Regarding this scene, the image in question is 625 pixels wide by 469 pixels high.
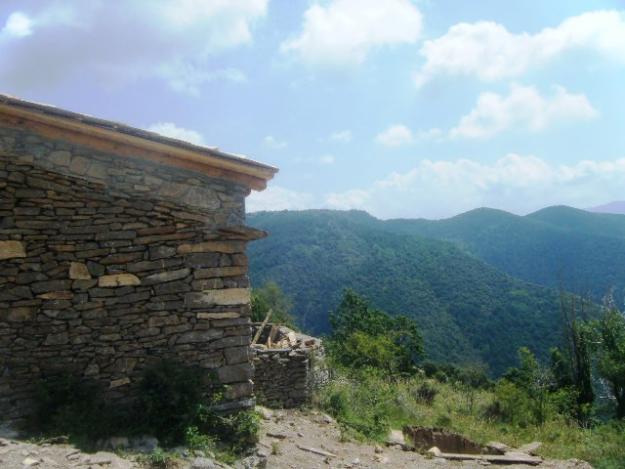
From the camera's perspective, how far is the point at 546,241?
324 ft

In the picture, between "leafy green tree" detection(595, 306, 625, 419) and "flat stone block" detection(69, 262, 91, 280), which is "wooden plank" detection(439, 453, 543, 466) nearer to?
"flat stone block" detection(69, 262, 91, 280)

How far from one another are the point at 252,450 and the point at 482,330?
173ft

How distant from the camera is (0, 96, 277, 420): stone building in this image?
5.16 metres

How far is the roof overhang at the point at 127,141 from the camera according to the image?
5.11m

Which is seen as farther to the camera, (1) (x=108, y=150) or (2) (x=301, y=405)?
(2) (x=301, y=405)

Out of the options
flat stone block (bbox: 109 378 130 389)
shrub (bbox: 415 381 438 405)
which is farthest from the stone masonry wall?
shrub (bbox: 415 381 438 405)

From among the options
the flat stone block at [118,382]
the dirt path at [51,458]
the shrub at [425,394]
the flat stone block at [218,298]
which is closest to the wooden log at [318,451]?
the flat stone block at [218,298]

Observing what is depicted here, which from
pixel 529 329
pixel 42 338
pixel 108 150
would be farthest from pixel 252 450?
pixel 529 329

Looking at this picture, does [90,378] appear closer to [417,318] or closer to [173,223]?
[173,223]

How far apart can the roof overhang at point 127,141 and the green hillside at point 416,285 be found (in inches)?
1813

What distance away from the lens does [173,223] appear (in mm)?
5605

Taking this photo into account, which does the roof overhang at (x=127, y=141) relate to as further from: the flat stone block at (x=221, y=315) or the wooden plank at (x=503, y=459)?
the wooden plank at (x=503, y=459)

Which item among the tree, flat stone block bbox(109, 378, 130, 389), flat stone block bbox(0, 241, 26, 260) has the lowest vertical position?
the tree

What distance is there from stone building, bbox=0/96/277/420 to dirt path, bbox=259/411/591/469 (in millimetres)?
843
